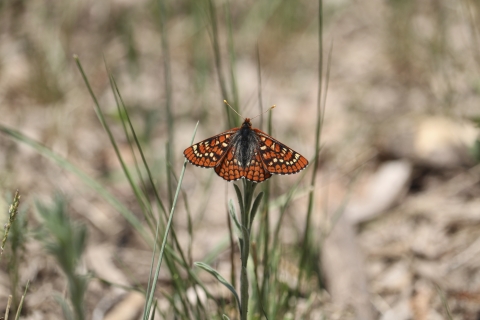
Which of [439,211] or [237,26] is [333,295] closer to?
[439,211]

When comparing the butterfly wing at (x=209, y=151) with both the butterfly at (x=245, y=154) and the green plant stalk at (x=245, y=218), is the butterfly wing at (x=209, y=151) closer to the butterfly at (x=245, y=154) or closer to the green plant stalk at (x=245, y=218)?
the butterfly at (x=245, y=154)

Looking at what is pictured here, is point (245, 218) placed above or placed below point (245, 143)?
below

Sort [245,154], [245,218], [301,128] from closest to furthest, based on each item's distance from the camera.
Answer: [245,218]
[245,154]
[301,128]

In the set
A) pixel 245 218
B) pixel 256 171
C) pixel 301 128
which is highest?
pixel 301 128

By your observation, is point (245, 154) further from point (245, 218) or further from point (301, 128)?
point (301, 128)

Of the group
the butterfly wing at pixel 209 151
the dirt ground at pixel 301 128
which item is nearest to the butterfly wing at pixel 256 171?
the butterfly wing at pixel 209 151

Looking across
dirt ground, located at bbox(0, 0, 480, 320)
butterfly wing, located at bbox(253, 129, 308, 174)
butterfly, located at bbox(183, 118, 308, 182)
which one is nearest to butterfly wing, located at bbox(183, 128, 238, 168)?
butterfly, located at bbox(183, 118, 308, 182)

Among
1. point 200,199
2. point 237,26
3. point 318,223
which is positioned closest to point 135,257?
point 200,199

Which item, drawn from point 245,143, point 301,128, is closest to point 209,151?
point 245,143
